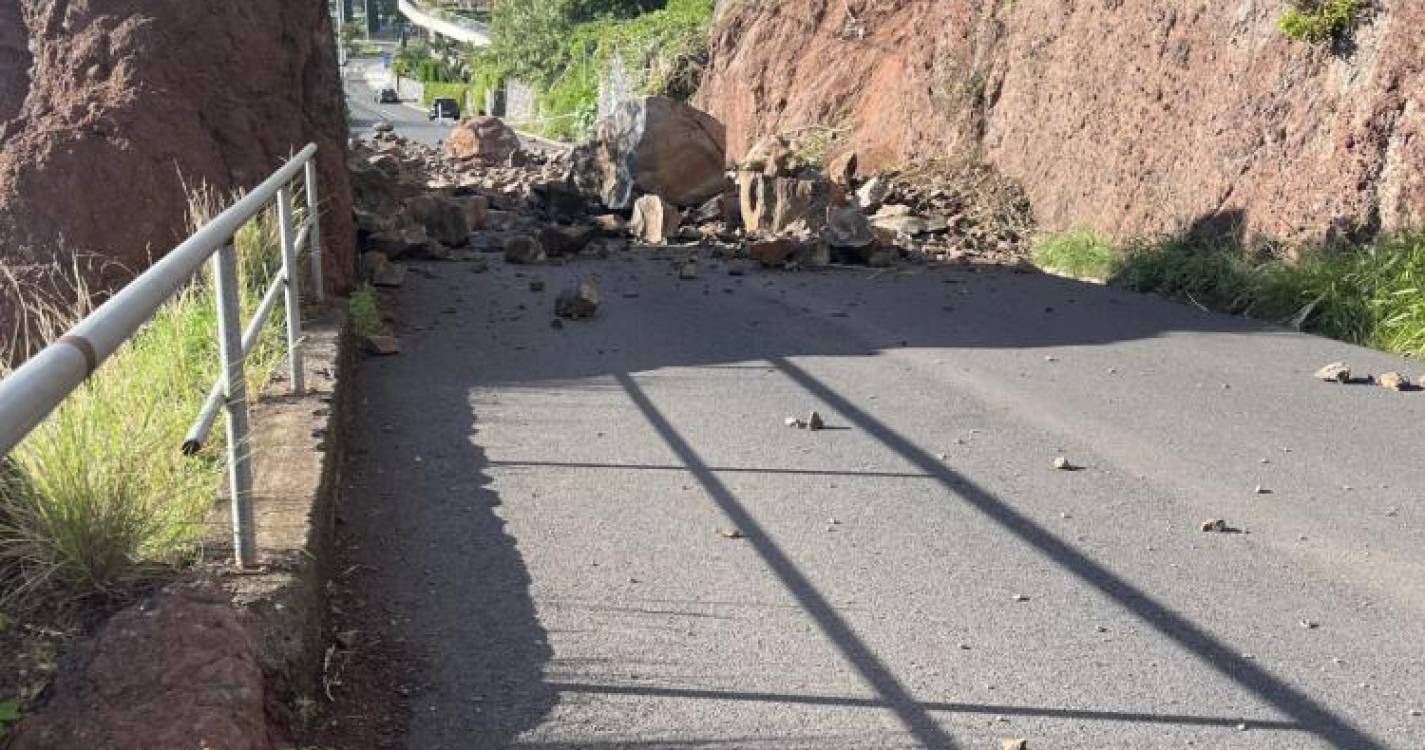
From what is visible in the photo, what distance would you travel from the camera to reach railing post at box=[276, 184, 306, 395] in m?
6.48

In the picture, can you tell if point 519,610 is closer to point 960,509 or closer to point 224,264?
point 224,264

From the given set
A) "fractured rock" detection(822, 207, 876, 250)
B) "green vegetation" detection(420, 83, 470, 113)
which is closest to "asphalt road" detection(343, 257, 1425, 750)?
"fractured rock" detection(822, 207, 876, 250)

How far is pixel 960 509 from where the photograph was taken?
597 cm

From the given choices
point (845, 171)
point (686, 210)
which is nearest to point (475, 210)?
point (686, 210)

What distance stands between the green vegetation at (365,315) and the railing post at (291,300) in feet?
7.89

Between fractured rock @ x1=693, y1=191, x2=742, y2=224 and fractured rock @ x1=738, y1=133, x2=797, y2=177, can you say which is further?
fractured rock @ x1=738, y1=133, x2=797, y2=177

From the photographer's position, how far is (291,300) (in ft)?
22.0

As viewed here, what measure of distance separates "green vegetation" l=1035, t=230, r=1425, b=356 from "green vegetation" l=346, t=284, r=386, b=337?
6668 millimetres

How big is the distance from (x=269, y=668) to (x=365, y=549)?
1.75 metres

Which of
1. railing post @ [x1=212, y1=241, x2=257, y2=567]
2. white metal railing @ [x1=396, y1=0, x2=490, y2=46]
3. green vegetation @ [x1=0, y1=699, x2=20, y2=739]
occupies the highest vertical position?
railing post @ [x1=212, y1=241, x2=257, y2=567]

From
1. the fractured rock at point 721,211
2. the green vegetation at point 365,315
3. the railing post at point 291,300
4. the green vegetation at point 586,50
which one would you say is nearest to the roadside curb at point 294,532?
the railing post at point 291,300

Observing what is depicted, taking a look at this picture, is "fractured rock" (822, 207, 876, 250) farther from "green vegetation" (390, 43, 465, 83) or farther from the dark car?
"green vegetation" (390, 43, 465, 83)

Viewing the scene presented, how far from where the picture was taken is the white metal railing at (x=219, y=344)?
79.3 inches

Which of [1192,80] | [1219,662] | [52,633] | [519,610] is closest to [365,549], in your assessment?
[519,610]
